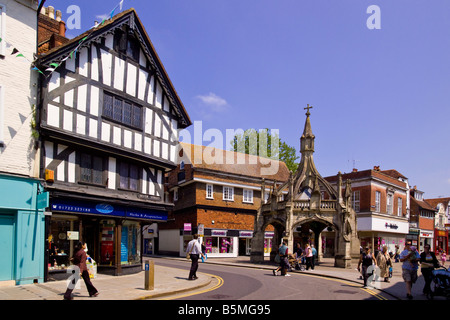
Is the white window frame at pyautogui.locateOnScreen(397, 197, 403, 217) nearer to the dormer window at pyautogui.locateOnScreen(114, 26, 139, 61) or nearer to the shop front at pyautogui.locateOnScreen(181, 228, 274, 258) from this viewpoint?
the shop front at pyautogui.locateOnScreen(181, 228, 274, 258)

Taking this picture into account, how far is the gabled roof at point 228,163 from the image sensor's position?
131ft

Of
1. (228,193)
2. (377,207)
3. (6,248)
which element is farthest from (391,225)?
(6,248)

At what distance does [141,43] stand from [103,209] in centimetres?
829

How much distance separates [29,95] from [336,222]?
65.1 feet

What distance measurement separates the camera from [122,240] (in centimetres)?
1850

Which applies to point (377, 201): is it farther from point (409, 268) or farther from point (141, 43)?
point (141, 43)

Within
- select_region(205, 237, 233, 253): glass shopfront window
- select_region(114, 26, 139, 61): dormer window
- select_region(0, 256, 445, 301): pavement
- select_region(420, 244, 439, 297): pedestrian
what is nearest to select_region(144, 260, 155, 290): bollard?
select_region(0, 256, 445, 301): pavement

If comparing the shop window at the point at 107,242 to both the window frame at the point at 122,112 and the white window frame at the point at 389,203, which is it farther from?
the white window frame at the point at 389,203

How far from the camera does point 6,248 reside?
13.5m

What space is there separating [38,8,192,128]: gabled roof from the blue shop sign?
5.22 m

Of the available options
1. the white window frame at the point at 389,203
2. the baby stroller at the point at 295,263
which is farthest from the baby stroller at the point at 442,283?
the white window frame at the point at 389,203

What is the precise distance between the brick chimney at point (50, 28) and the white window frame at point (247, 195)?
26.7 m
